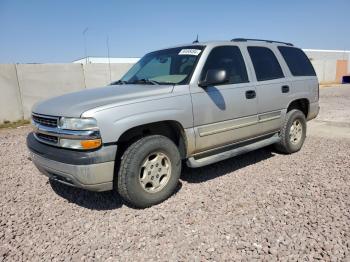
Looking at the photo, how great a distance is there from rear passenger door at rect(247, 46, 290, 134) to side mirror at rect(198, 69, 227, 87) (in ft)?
3.54

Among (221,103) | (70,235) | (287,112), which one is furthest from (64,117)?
(287,112)

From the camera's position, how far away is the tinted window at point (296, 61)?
5535mm

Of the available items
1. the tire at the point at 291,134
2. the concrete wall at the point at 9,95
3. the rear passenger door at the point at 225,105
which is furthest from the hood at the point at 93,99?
the concrete wall at the point at 9,95

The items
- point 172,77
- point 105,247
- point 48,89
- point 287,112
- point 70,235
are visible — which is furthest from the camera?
point 48,89

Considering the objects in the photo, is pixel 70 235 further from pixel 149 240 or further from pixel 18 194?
pixel 18 194

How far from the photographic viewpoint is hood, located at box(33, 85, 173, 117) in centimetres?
325

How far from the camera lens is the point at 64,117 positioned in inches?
127

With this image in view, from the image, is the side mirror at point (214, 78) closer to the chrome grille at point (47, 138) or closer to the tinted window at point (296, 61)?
the chrome grille at point (47, 138)

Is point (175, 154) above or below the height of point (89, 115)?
below

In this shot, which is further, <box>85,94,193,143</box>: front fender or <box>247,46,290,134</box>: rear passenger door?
<box>247,46,290,134</box>: rear passenger door

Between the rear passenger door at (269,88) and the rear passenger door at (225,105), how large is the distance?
196 mm

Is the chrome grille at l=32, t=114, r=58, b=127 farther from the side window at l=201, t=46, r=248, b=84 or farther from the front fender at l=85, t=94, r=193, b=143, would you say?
the side window at l=201, t=46, r=248, b=84

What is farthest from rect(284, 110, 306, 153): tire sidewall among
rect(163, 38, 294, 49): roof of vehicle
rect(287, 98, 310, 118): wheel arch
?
rect(163, 38, 294, 49): roof of vehicle

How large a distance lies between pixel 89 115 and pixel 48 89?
10.0 metres
